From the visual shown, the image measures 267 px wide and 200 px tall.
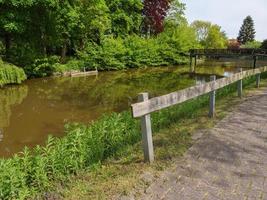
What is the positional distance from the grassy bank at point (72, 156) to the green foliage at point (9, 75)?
591 inches

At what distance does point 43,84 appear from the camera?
22.3 metres

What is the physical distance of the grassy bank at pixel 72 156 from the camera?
430cm

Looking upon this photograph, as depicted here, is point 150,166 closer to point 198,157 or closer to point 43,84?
point 198,157

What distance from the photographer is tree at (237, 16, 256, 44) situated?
98.7 meters

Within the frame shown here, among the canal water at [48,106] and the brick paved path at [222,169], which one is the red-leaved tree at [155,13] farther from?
the brick paved path at [222,169]

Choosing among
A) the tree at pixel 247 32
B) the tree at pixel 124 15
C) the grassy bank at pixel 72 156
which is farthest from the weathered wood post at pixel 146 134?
the tree at pixel 247 32

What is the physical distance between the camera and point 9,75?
21.1 meters

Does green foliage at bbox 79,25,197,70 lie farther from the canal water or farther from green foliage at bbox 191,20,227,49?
green foliage at bbox 191,20,227,49

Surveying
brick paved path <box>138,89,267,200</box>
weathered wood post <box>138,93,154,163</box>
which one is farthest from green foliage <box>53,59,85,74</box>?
weathered wood post <box>138,93,154,163</box>

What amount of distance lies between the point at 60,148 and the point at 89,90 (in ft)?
47.4

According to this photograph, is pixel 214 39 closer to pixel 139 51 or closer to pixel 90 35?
pixel 139 51

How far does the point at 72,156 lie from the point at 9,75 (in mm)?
17532

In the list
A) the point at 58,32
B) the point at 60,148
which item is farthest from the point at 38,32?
the point at 60,148

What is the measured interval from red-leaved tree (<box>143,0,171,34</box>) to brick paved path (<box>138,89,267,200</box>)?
133 feet
